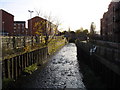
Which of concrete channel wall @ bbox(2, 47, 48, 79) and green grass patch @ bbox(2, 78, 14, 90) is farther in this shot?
concrete channel wall @ bbox(2, 47, 48, 79)

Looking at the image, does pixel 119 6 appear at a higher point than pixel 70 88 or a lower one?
higher

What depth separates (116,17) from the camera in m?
45.7

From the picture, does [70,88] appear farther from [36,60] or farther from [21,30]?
[21,30]

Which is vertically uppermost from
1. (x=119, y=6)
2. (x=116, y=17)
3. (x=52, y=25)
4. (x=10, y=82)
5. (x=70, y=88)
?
(x=119, y=6)

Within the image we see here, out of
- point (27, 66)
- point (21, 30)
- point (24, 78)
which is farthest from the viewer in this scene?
point (21, 30)

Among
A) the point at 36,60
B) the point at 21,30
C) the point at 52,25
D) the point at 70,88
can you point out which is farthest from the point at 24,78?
the point at 21,30

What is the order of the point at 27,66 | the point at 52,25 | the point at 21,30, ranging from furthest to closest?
the point at 21,30 → the point at 52,25 → the point at 27,66

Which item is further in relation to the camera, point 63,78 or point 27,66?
point 27,66

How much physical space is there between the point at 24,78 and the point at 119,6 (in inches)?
1575

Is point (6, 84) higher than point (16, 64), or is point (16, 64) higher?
point (16, 64)

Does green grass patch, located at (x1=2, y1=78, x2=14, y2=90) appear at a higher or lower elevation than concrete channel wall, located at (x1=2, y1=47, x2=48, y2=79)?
lower

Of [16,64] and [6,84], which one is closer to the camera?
[6,84]

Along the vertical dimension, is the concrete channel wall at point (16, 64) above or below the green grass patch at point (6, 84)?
above

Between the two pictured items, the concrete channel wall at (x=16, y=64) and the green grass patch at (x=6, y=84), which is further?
the concrete channel wall at (x=16, y=64)
